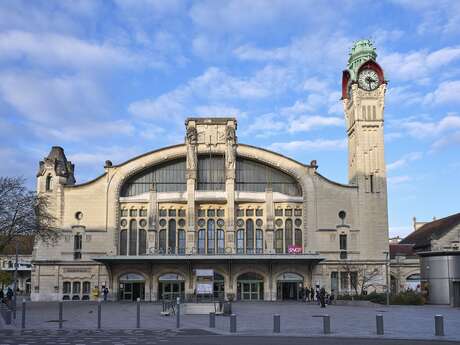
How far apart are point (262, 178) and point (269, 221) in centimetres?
525

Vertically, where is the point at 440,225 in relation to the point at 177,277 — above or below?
above

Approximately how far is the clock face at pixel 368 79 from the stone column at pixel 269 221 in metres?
16.0

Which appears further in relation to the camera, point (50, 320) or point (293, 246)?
point (293, 246)

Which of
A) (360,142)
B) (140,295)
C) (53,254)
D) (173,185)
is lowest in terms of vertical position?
(140,295)

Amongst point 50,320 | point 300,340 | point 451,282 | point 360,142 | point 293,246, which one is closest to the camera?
point 300,340

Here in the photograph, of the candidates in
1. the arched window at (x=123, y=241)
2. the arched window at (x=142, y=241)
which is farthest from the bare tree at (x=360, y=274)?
the arched window at (x=123, y=241)

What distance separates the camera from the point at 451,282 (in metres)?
45.1

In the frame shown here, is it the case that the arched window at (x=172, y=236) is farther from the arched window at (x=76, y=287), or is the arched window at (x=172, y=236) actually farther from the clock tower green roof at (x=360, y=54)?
the clock tower green roof at (x=360, y=54)

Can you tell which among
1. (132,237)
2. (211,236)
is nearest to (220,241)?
(211,236)

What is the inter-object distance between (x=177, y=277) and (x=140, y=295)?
4.30 metres

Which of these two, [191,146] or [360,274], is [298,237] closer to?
[360,274]

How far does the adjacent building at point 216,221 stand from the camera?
→ 63.2 metres

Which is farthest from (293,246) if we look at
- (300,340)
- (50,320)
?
(300,340)

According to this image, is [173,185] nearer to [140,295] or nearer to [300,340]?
[140,295]
